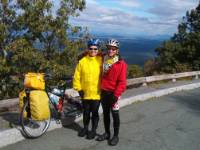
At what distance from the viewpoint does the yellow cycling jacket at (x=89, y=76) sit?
7.19 m

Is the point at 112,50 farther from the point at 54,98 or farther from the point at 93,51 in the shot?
the point at 54,98

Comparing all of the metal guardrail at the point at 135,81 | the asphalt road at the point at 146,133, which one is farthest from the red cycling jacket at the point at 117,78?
the metal guardrail at the point at 135,81

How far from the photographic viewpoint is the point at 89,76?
720 centimetres

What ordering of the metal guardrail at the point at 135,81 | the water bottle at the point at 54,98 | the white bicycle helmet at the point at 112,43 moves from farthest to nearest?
1. the metal guardrail at the point at 135,81
2. the water bottle at the point at 54,98
3. the white bicycle helmet at the point at 112,43

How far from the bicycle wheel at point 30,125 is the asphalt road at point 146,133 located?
11 centimetres

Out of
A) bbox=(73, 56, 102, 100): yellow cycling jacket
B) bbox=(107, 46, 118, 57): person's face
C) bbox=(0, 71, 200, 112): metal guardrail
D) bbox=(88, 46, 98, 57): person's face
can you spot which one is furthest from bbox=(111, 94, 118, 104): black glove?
bbox=(0, 71, 200, 112): metal guardrail

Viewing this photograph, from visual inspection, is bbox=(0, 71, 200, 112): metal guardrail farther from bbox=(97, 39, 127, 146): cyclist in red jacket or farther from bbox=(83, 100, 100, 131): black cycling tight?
bbox=(97, 39, 127, 146): cyclist in red jacket

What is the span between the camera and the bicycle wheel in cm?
696

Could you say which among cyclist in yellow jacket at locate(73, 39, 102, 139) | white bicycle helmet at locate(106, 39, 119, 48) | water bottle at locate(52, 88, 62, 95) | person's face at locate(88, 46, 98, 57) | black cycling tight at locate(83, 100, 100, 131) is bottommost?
black cycling tight at locate(83, 100, 100, 131)

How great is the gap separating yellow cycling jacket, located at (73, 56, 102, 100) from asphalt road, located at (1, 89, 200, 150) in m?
0.87

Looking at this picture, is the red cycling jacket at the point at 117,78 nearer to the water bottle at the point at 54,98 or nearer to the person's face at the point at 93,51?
the person's face at the point at 93,51

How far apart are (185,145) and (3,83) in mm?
8359

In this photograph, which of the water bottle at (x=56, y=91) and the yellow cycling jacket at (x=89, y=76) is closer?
the yellow cycling jacket at (x=89, y=76)

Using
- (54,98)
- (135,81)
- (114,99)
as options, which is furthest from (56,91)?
(135,81)
